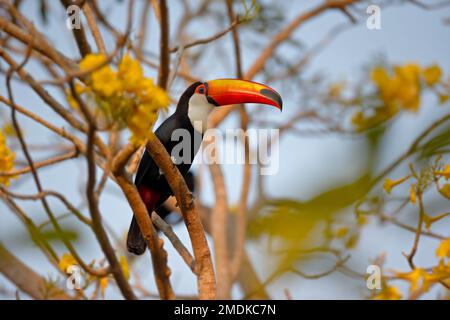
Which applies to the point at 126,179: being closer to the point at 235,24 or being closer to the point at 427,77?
the point at 235,24

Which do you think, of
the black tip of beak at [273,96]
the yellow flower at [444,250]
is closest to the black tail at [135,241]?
the black tip of beak at [273,96]

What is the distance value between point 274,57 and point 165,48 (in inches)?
188

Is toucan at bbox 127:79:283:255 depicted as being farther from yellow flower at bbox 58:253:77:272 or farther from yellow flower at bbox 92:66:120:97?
yellow flower at bbox 92:66:120:97

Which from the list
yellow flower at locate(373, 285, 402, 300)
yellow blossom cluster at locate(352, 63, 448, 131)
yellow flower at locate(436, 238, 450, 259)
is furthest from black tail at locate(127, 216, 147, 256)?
yellow blossom cluster at locate(352, 63, 448, 131)

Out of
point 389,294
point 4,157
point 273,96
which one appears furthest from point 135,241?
point 389,294

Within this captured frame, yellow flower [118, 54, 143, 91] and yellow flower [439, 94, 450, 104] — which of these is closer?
yellow flower [439, 94, 450, 104]

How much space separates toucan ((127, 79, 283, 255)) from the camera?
13.4ft

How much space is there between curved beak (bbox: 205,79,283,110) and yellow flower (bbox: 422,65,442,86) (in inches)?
99.4

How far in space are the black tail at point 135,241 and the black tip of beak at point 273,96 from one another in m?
1.36

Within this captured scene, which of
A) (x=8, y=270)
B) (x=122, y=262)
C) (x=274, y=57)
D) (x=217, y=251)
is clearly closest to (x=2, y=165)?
(x=122, y=262)

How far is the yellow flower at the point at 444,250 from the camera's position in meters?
1.76

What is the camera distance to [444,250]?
1.80m

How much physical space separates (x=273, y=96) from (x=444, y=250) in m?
2.46

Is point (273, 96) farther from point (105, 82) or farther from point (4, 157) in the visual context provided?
point (105, 82)
